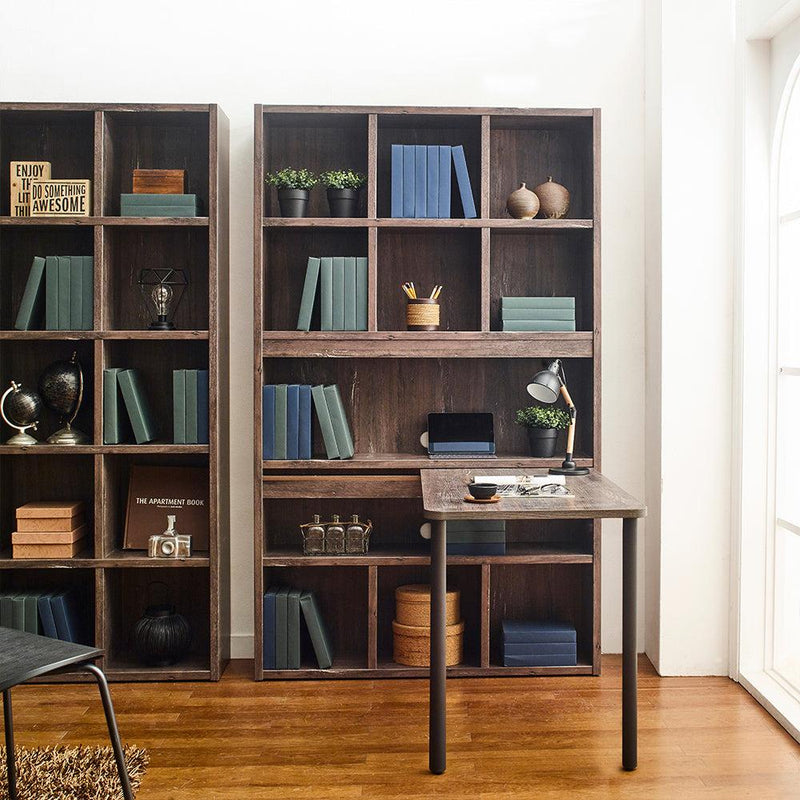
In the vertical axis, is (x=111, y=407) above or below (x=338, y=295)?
below

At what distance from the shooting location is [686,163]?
3.99 meters

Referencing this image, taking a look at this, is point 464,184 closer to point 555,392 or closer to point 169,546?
point 555,392

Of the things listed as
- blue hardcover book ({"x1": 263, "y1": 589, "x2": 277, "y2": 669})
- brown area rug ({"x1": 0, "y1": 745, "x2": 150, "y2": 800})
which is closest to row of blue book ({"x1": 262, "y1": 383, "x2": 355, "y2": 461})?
blue hardcover book ({"x1": 263, "y1": 589, "x2": 277, "y2": 669})

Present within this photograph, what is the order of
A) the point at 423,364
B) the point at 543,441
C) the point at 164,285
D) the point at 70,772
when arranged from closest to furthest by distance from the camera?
1. the point at 70,772
2. the point at 543,441
3. the point at 164,285
4. the point at 423,364

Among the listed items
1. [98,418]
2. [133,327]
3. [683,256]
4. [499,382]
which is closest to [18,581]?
[98,418]

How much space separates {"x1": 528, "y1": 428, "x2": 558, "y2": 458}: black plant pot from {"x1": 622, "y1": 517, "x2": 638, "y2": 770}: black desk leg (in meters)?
0.96

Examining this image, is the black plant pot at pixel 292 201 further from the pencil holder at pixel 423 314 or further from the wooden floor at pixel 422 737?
the wooden floor at pixel 422 737

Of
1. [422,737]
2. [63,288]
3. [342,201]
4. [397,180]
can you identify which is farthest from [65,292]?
[422,737]

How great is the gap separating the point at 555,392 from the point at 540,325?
0.49m

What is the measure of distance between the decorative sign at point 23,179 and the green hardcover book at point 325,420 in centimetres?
142

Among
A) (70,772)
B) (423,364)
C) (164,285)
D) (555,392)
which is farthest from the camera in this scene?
(423,364)

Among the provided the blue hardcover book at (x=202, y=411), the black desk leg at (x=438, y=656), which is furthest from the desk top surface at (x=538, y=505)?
the blue hardcover book at (x=202, y=411)

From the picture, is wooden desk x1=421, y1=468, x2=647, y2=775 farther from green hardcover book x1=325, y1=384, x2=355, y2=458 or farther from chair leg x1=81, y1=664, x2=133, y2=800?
chair leg x1=81, y1=664, x2=133, y2=800

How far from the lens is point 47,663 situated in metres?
2.33
